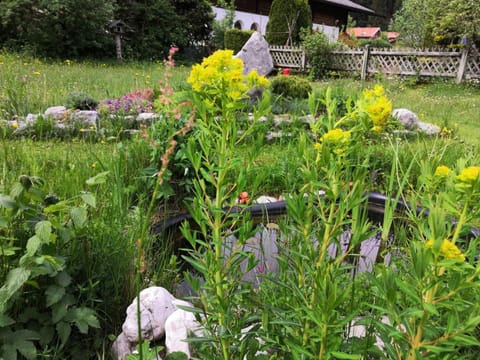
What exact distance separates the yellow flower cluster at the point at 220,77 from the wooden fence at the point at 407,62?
12.7m

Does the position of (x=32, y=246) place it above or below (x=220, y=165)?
below

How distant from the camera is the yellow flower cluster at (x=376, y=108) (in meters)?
0.95

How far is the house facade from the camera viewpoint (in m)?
21.0

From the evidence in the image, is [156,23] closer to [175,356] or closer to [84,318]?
[84,318]

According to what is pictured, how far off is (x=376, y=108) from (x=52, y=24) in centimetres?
1418

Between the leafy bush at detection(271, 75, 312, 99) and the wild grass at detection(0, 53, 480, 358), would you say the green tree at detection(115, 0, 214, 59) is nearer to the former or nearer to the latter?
the leafy bush at detection(271, 75, 312, 99)

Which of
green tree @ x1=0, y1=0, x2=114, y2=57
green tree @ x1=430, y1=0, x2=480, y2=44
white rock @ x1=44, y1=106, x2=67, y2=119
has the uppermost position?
green tree @ x1=430, y1=0, x2=480, y2=44

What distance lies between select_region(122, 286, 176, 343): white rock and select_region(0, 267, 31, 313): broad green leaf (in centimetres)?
46

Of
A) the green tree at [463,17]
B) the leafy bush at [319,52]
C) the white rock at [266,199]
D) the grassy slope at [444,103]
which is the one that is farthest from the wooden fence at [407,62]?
the white rock at [266,199]

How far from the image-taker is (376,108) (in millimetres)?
953

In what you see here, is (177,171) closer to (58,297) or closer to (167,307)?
(167,307)

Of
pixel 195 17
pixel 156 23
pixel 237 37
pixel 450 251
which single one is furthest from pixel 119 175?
pixel 195 17

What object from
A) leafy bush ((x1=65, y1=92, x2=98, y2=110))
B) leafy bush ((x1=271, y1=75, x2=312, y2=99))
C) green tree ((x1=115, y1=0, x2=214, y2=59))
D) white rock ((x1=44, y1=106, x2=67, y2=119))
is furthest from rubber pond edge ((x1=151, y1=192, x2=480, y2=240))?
green tree ((x1=115, y1=0, x2=214, y2=59))

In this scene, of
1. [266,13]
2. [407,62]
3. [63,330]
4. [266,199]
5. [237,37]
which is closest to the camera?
[63,330]
